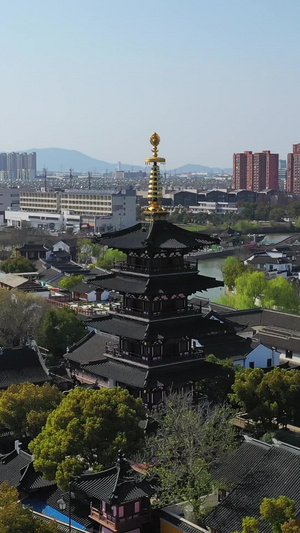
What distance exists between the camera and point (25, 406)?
54.6 ft

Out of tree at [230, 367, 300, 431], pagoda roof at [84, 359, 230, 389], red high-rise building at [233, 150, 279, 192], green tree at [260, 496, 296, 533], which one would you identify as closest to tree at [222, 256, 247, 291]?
pagoda roof at [84, 359, 230, 389]

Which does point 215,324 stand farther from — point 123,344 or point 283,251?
point 283,251

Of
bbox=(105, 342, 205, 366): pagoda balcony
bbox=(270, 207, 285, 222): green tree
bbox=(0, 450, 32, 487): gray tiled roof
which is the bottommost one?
bbox=(0, 450, 32, 487): gray tiled roof

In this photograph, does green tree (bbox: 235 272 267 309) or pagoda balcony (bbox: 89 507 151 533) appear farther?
green tree (bbox: 235 272 267 309)

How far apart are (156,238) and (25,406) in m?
4.81

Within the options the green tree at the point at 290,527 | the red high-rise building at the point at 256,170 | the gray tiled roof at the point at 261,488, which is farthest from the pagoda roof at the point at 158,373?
the red high-rise building at the point at 256,170

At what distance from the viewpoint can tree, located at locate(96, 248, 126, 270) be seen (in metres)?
44.8

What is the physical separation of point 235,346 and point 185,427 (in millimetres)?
10410

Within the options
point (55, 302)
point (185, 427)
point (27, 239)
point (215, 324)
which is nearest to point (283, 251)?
point (27, 239)

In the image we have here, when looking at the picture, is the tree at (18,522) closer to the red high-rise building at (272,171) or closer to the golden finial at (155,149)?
the golden finial at (155,149)

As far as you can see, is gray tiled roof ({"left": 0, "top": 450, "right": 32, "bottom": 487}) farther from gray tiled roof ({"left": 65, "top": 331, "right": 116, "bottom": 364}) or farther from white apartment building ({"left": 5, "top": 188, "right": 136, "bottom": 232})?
white apartment building ({"left": 5, "top": 188, "right": 136, "bottom": 232})

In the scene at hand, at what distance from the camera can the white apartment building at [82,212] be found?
75.8m

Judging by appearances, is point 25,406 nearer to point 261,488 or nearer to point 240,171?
point 261,488

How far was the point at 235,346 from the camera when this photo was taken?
24453 millimetres
